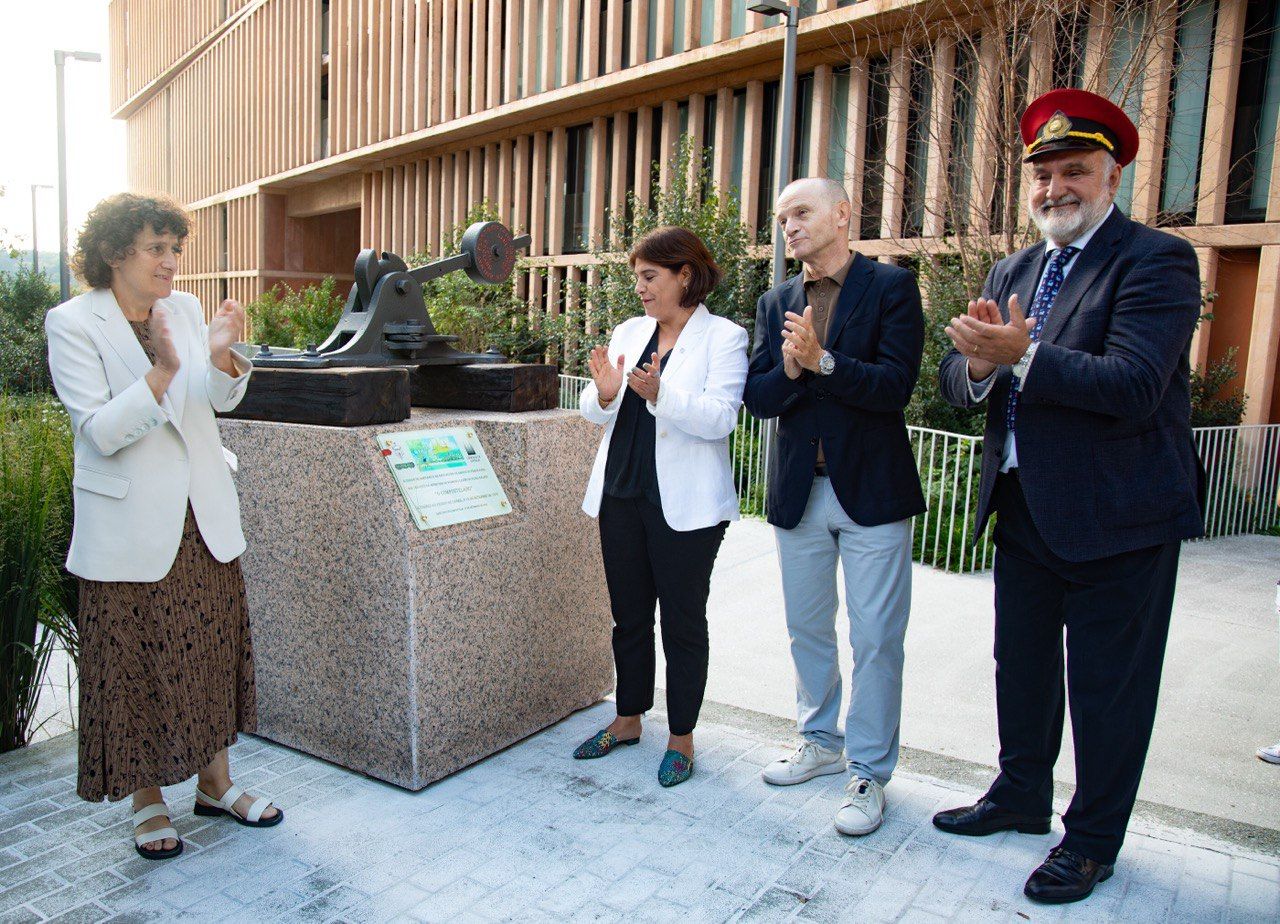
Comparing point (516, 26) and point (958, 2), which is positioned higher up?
point (516, 26)

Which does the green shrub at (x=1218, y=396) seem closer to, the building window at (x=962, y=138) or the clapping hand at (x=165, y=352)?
the building window at (x=962, y=138)

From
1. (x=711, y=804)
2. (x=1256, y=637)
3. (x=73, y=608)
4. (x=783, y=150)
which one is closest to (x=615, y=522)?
(x=711, y=804)

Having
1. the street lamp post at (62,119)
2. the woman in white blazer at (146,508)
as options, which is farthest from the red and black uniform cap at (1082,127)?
the street lamp post at (62,119)

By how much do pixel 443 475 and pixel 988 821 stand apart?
222cm

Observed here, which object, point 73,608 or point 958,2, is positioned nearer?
point 73,608

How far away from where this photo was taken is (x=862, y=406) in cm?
336

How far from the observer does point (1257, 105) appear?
11.3 m

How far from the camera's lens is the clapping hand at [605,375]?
3578mm

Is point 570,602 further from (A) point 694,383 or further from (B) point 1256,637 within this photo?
(B) point 1256,637

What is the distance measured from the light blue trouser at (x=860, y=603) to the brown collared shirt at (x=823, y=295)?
0.90ft

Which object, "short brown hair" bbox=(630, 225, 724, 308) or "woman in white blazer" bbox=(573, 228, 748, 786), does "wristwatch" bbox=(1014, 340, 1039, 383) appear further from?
"short brown hair" bbox=(630, 225, 724, 308)

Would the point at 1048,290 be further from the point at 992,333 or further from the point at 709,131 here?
the point at 709,131

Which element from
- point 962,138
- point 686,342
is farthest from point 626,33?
point 686,342

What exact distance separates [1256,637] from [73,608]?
259 inches
